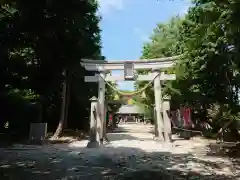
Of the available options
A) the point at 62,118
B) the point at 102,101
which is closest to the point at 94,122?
the point at 102,101

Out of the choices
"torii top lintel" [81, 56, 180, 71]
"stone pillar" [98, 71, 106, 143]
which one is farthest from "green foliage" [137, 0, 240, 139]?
"stone pillar" [98, 71, 106, 143]

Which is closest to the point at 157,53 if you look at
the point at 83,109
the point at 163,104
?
the point at 83,109

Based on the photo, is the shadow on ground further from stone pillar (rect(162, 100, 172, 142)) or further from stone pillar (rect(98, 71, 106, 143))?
stone pillar (rect(98, 71, 106, 143))

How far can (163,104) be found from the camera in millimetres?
13727

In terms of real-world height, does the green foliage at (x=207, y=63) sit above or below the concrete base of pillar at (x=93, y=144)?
above

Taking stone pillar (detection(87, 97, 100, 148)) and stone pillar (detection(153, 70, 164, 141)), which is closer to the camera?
stone pillar (detection(87, 97, 100, 148))

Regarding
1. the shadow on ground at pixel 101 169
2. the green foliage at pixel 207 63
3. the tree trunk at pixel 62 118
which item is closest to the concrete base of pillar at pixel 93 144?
the tree trunk at pixel 62 118

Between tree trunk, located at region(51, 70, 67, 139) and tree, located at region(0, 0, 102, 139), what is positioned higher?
tree, located at region(0, 0, 102, 139)

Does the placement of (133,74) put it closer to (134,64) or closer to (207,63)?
(134,64)

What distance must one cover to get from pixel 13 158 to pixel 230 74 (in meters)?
9.44

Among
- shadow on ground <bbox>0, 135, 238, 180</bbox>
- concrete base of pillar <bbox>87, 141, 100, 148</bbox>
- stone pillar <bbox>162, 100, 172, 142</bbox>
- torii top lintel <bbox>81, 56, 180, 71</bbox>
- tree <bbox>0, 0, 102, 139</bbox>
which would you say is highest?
torii top lintel <bbox>81, 56, 180, 71</bbox>

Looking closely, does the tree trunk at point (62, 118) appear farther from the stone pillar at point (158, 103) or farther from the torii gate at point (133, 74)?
the stone pillar at point (158, 103)

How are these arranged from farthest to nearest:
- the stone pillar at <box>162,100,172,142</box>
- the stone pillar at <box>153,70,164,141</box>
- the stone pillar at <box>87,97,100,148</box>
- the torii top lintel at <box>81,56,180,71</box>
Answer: the torii top lintel at <box>81,56,180,71</box>
the stone pillar at <box>153,70,164,141</box>
the stone pillar at <box>162,100,172,142</box>
the stone pillar at <box>87,97,100,148</box>

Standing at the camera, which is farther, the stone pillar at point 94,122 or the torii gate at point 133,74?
the torii gate at point 133,74
